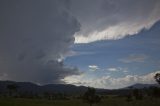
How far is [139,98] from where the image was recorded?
151 meters

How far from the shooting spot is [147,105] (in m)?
113

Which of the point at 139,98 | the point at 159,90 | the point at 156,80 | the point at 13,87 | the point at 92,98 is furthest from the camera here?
the point at 13,87

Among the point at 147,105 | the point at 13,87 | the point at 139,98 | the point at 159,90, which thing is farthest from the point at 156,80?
the point at 13,87

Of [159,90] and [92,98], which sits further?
[159,90]

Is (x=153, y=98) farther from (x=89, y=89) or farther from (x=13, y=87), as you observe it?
(x=13, y=87)

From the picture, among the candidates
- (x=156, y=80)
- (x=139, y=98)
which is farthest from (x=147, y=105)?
(x=139, y=98)

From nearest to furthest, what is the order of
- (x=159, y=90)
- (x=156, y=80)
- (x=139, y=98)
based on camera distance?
(x=156, y=80) < (x=159, y=90) < (x=139, y=98)

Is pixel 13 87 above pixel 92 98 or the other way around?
above

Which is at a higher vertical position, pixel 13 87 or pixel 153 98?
pixel 13 87

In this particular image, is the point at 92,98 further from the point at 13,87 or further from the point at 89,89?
the point at 13,87

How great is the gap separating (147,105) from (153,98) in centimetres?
4448

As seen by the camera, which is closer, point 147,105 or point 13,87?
point 147,105

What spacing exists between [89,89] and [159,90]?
49279mm

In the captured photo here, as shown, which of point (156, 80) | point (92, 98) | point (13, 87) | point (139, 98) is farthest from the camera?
point (13, 87)
